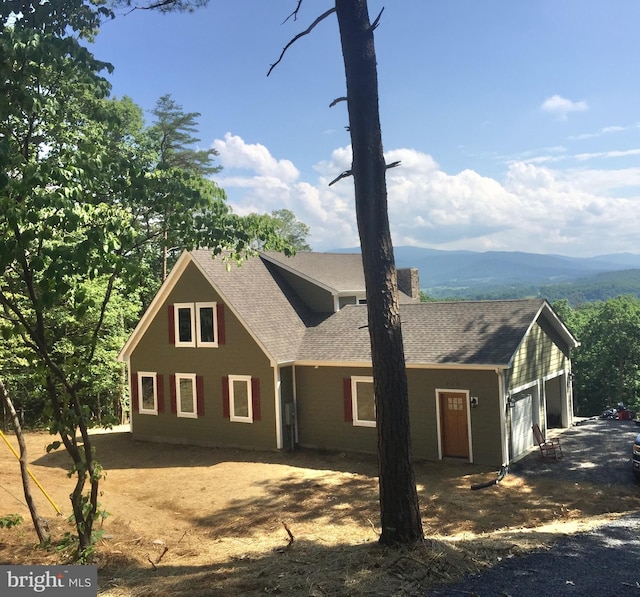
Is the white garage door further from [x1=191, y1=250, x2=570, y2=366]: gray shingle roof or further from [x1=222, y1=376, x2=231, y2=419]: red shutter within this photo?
[x1=222, y1=376, x2=231, y2=419]: red shutter

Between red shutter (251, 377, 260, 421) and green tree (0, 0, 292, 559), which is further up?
green tree (0, 0, 292, 559)

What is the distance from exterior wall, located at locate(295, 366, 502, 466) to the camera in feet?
48.8

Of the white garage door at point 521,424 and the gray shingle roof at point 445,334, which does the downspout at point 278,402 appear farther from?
the white garage door at point 521,424

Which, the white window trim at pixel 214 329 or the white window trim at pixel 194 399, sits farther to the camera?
the white window trim at pixel 194 399

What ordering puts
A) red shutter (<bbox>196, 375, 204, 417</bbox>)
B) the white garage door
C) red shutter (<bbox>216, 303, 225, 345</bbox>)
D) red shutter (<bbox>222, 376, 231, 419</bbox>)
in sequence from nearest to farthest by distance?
the white garage door < red shutter (<bbox>222, 376, 231, 419</bbox>) < red shutter (<bbox>216, 303, 225, 345</bbox>) < red shutter (<bbox>196, 375, 204, 417</bbox>)

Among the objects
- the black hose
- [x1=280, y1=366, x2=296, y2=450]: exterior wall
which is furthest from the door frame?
[x1=280, y1=366, x2=296, y2=450]: exterior wall

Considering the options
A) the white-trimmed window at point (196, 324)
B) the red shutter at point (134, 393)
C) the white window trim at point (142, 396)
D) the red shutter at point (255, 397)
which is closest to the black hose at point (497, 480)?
the red shutter at point (255, 397)

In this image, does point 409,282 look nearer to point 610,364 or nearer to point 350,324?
point 350,324

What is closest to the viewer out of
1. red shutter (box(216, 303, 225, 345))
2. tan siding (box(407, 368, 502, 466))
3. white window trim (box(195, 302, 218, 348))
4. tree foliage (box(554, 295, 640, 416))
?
tan siding (box(407, 368, 502, 466))

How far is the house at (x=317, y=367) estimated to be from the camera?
15359 millimetres

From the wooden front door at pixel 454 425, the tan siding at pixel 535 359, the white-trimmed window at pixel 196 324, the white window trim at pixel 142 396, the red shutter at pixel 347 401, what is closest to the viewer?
the wooden front door at pixel 454 425

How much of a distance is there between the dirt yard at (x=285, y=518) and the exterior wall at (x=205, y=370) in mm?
768

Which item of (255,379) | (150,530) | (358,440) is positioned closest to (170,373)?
(255,379)

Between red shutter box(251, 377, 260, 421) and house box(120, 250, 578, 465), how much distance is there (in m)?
0.04
